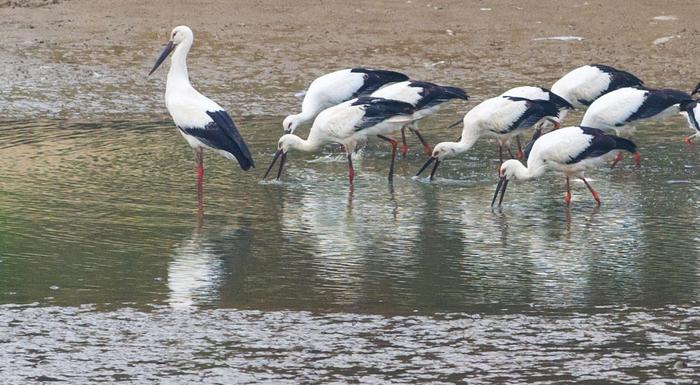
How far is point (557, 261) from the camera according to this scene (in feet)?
28.6

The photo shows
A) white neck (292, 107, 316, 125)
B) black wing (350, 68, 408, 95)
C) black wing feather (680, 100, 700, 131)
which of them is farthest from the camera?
black wing (350, 68, 408, 95)

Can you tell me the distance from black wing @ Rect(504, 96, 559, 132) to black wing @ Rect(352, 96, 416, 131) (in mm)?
929

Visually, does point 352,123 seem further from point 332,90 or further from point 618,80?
point 618,80

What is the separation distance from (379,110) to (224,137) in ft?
5.16

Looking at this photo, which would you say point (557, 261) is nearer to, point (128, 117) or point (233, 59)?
point (128, 117)

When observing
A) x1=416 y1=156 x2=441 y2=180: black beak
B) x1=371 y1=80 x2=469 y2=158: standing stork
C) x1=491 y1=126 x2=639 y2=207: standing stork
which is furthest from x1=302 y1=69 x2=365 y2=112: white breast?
x1=491 y1=126 x2=639 y2=207: standing stork

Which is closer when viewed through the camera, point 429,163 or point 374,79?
point 429,163

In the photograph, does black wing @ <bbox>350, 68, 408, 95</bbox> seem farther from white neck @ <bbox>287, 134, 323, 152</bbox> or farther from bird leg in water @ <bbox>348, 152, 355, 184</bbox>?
bird leg in water @ <bbox>348, 152, 355, 184</bbox>

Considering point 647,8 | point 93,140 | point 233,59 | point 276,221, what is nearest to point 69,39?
point 233,59

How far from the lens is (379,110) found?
39.9ft

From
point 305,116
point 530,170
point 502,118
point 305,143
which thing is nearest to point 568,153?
point 530,170

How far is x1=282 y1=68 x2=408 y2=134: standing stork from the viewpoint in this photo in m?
13.6

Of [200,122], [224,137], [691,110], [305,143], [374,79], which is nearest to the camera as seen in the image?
[224,137]

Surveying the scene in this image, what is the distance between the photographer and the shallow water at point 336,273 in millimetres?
6723
